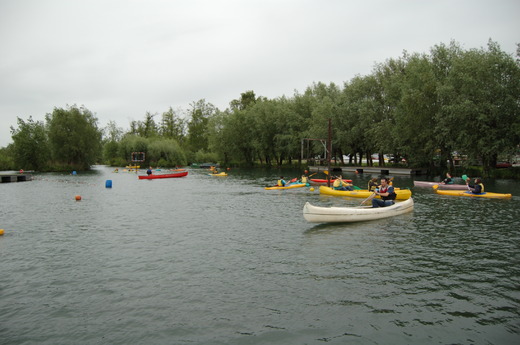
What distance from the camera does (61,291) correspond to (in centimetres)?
1056

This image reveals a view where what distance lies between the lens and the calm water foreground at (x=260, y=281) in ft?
27.0

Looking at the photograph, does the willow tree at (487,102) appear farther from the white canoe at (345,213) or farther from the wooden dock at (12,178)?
the wooden dock at (12,178)

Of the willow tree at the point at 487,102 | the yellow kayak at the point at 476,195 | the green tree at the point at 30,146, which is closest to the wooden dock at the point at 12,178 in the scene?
the green tree at the point at 30,146

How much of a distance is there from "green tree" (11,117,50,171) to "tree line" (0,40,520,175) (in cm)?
19

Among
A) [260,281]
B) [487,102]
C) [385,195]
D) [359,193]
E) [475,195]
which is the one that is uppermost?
[487,102]

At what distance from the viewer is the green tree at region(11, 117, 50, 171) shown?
3012 inches

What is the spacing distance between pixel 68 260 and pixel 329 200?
65.0 ft

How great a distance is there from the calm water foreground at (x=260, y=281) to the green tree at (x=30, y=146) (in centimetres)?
6548

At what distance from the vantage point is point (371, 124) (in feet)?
193

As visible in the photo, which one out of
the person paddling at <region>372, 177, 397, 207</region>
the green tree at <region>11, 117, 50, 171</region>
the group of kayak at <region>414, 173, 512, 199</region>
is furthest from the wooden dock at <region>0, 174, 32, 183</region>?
the group of kayak at <region>414, 173, 512, 199</region>

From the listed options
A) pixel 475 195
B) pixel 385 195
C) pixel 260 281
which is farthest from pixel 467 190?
pixel 260 281

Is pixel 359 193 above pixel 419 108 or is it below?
below

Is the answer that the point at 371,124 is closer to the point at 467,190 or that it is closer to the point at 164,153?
the point at 467,190

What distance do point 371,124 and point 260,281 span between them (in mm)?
52039
